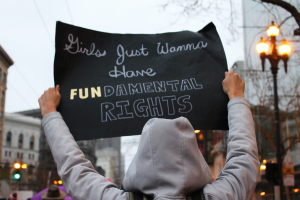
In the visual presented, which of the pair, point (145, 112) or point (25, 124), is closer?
point (145, 112)

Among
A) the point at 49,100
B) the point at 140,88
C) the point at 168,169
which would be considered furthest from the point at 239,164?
the point at 49,100

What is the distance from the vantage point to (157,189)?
1.60 meters

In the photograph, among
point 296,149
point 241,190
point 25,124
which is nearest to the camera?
point 241,190

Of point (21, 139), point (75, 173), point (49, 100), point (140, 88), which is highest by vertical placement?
point (21, 139)

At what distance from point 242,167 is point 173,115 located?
0.93 metres

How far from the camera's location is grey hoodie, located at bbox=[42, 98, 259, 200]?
1602 millimetres

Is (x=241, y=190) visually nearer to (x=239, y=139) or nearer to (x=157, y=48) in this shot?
(x=239, y=139)

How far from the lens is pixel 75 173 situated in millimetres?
1850

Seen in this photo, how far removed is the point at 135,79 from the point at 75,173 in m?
1.16

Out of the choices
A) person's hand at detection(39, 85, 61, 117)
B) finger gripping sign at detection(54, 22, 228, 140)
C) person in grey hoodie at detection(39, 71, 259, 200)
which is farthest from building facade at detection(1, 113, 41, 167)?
person in grey hoodie at detection(39, 71, 259, 200)

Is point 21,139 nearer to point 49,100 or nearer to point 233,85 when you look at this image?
point 49,100

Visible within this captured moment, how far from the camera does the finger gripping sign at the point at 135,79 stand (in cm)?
261

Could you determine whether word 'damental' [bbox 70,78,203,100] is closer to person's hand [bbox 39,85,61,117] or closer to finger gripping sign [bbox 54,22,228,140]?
finger gripping sign [bbox 54,22,228,140]

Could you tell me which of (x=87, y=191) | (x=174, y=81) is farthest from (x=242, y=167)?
(x=174, y=81)
